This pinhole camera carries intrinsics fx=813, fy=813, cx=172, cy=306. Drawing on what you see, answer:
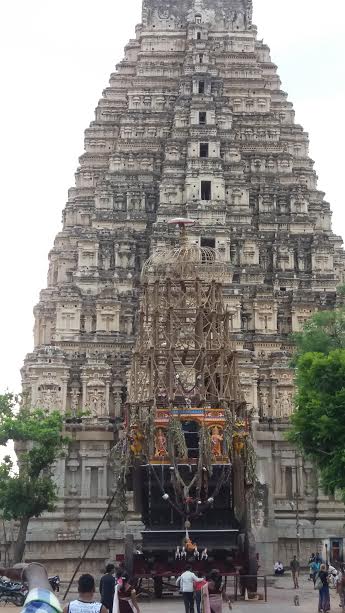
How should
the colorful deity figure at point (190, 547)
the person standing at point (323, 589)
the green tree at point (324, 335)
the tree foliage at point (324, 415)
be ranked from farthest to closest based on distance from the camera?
the green tree at point (324, 335) → the tree foliage at point (324, 415) → the colorful deity figure at point (190, 547) → the person standing at point (323, 589)

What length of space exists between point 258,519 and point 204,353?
647 inches

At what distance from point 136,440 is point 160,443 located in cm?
114

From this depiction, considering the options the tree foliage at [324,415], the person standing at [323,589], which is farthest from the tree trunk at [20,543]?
the person standing at [323,589]

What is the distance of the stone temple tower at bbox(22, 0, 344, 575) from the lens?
46219 mm

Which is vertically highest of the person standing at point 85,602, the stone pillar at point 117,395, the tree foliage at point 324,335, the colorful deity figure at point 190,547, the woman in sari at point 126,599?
the tree foliage at point 324,335

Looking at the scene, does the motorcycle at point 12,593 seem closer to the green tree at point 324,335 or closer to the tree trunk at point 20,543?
the tree trunk at point 20,543

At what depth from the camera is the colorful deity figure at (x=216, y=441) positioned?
2788 centimetres

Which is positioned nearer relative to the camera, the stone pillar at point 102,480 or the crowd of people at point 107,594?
the crowd of people at point 107,594

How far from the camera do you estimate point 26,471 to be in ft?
129

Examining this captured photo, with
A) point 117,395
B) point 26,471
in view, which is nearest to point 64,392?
point 117,395

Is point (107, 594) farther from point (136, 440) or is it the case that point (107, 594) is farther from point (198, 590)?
point (136, 440)

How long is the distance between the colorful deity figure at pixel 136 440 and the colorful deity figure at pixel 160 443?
845mm

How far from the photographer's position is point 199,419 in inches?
1119

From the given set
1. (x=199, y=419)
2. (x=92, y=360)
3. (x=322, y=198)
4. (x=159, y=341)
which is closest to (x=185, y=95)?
(x=322, y=198)
